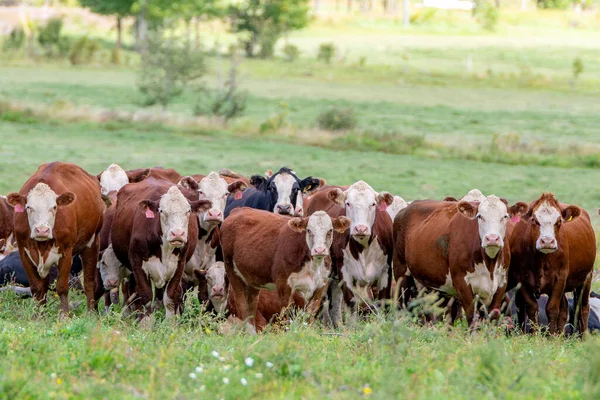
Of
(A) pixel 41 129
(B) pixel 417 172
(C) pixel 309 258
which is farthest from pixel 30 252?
(A) pixel 41 129

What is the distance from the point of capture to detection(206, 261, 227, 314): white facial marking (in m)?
11.9

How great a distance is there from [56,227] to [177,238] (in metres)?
1.53

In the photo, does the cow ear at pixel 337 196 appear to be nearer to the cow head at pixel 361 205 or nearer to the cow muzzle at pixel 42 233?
the cow head at pixel 361 205

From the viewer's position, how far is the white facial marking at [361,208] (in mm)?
11664

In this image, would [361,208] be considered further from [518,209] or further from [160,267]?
[160,267]

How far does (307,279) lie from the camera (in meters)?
10.6

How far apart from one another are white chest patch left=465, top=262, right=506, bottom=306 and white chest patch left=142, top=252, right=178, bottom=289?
10.3 feet

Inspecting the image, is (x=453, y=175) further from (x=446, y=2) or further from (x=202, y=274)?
(x=446, y=2)

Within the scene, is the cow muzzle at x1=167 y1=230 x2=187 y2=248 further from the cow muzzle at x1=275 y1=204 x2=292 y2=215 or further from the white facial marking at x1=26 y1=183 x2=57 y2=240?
the cow muzzle at x1=275 y1=204 x2=292 y2=215

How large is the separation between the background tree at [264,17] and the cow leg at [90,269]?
60862mm

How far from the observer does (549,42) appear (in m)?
79.1

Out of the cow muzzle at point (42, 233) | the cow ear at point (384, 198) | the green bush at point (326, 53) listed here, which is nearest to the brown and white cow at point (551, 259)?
the cow ear at point (384, 198)

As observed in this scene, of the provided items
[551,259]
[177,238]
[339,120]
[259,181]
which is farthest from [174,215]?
[339,120]

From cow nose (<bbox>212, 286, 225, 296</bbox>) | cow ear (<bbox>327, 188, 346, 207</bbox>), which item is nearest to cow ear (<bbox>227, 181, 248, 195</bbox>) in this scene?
cow ear (<bbox>327, 188, 346, 207</bbox>)
